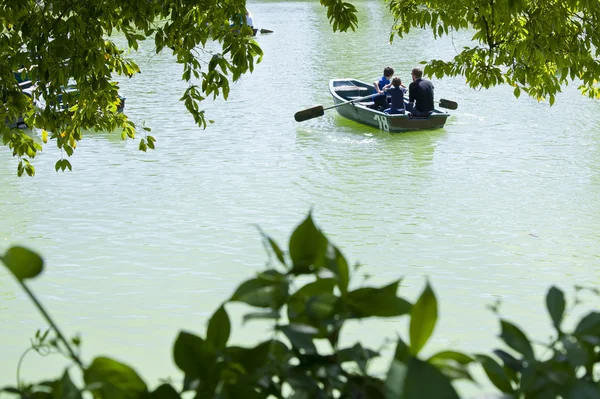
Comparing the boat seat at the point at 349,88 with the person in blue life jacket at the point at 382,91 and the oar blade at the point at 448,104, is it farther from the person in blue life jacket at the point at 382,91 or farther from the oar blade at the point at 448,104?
the oar blade at the point at 448,104

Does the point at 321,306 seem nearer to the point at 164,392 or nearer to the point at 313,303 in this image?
the point at 313,303

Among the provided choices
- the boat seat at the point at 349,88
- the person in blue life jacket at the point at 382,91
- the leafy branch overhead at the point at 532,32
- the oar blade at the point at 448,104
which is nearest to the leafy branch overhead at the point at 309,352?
the leafy branch overhead at the point at 532,32

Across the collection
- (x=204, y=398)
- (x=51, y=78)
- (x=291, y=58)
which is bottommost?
(x=291, y=58)

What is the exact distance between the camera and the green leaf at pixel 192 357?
2.98 ft

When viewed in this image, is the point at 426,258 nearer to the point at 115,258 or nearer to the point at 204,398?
the point at 115,258

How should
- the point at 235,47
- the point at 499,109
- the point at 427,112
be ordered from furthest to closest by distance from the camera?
A: the point at 499,109 → the point at 427,112 → the point at 235,47

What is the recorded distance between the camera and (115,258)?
32.6 ft

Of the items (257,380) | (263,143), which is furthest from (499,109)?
(257,380)

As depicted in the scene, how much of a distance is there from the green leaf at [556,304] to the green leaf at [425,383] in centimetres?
30

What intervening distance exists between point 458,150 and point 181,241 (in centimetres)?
688

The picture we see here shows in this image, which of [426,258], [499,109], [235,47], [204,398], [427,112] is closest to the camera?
[204,398]

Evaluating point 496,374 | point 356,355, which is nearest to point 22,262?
point 356,355

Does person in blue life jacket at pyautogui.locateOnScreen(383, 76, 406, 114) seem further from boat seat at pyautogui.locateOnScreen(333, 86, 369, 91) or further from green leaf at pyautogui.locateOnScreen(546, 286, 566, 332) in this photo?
green leaf at pyautogui.locateOnScreen(546, 286, 566, 332)

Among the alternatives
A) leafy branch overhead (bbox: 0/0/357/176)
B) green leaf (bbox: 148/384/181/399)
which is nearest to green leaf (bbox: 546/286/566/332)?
green leaf (bbox: 148/384/181/399)
